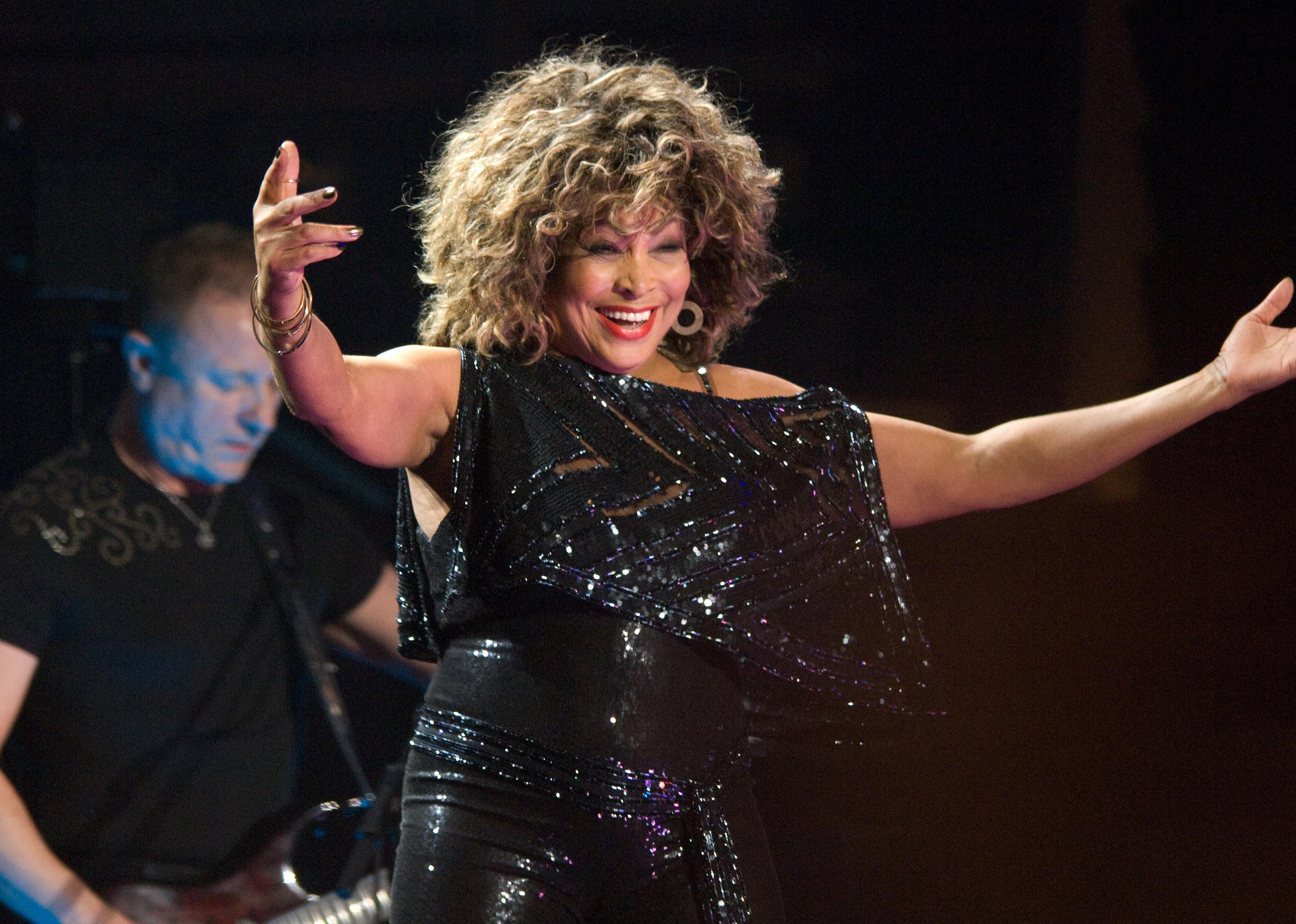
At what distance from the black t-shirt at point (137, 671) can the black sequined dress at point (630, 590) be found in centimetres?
100

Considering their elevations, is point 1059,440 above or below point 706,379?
below

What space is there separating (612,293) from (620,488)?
0.22 meters

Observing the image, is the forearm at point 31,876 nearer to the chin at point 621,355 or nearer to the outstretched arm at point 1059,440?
the chin at point 621,355

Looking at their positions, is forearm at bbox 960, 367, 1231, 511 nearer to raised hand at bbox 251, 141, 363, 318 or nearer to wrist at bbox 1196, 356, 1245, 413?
wrist at bbox 1196, 356, 1245, 413

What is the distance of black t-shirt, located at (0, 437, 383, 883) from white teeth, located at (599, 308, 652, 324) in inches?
49.8

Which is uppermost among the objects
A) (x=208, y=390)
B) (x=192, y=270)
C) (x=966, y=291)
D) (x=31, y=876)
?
(x=192, y=270)

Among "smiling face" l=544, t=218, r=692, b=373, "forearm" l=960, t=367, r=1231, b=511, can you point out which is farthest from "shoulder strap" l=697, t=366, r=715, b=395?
"forearm" l=960, t=367, r=1231, b=511

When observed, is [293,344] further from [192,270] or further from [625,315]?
[192,270]

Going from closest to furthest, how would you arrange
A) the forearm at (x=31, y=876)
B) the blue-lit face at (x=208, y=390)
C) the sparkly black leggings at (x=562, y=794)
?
the sparkly black leggings at (x=562, y=794)
the forearm at (x=31, y=876)
the blue-lit face at (x=208, y=390)

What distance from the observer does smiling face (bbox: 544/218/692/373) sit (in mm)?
1362

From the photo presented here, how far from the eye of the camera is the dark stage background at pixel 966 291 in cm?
229

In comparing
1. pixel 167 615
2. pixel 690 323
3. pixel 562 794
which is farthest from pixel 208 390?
pixel 562 794

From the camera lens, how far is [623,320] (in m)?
1.38

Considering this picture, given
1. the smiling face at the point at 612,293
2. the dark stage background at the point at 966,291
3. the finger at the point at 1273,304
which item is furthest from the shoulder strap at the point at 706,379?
the dark stage background at the point at 966,291
